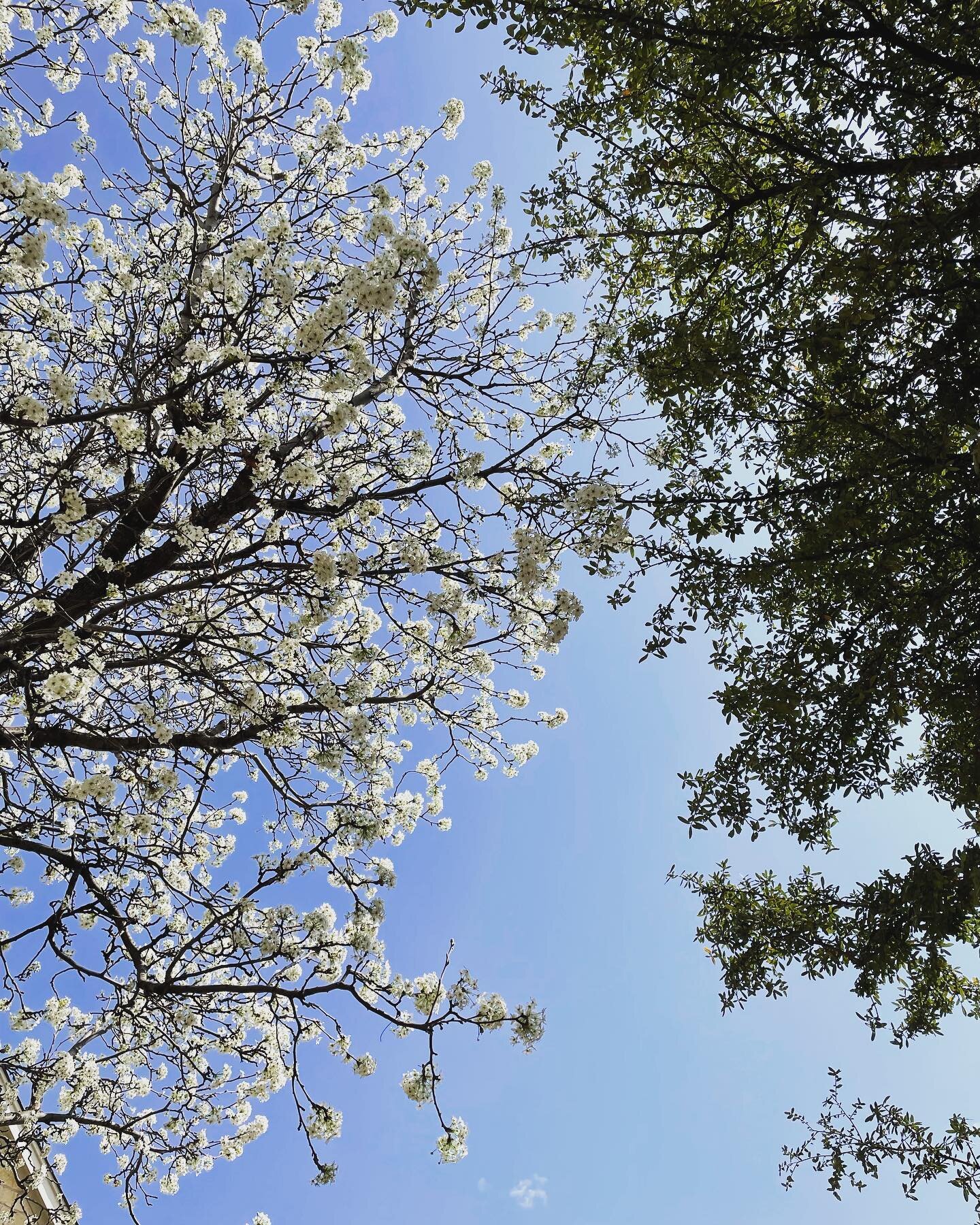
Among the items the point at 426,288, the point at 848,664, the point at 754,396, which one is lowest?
the point at 848,664

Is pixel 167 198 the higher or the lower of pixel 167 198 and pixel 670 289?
the higher

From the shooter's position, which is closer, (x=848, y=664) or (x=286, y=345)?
(x=848, y=664)

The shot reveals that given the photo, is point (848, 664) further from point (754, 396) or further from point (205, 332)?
point (205, 332)

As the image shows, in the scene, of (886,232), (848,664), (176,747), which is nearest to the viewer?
(886,232)

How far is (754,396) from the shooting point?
490 centimetres

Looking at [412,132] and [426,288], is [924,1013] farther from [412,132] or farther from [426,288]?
[412,132]

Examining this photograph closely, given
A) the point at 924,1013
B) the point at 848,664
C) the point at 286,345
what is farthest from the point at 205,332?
the point at 924,1013

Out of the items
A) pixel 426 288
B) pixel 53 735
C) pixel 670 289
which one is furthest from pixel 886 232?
pixel 53 735

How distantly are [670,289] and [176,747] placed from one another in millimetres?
Result: 5664

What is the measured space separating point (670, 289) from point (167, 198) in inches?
210

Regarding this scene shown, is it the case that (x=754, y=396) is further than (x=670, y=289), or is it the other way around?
(x=670, y=289)

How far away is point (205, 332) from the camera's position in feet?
19.4

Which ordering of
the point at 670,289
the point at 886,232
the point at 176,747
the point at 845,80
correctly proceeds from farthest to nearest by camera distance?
the point at 176,747 < the point at 670,289 < the point at 845,80 < the point at 886,232

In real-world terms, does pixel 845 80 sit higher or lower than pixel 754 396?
higher
